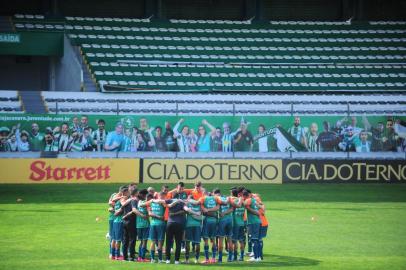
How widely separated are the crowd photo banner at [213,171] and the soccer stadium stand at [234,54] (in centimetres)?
860

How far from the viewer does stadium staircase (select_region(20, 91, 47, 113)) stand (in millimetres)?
45781

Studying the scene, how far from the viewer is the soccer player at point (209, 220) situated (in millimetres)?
22797

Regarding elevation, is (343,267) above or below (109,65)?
below

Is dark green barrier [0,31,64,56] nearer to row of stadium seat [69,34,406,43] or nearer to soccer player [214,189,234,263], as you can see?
row of stadium seat [69,34,406,43]

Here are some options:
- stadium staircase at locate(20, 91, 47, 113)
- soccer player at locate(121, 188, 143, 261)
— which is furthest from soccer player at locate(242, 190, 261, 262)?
stadium staircase at locate(20, 91, 47, 113)

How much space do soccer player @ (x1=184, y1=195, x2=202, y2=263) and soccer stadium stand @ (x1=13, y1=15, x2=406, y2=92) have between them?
26.2 meters

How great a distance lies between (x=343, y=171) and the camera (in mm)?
42875

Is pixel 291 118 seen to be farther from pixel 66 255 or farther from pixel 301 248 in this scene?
pixel 66 255

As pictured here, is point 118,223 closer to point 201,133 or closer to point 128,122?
point 128,122

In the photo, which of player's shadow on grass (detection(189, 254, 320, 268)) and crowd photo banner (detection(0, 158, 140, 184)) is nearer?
player's shadow on grass (detection(189, 254, 320, 268))

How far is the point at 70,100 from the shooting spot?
153ft

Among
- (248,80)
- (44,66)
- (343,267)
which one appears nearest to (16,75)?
(44,66)

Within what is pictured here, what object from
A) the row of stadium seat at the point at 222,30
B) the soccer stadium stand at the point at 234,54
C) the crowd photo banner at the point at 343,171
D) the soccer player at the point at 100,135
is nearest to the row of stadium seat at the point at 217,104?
the soccer stadium stand at the point at 234,54

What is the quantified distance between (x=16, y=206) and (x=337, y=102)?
21.6 meters
